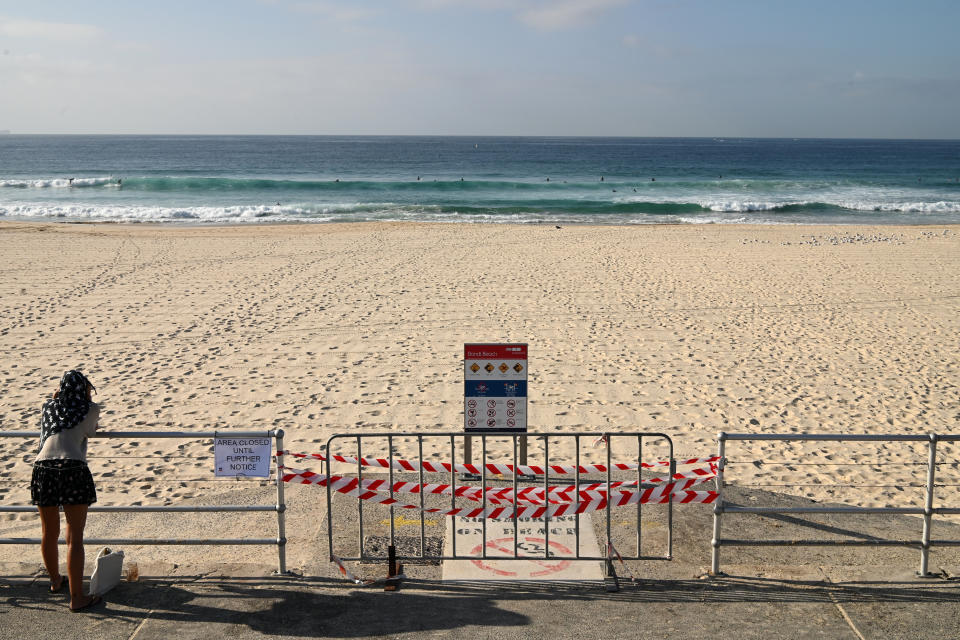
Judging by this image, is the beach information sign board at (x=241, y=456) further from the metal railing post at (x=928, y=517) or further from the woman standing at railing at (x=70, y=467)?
the metal railing post at (x=928, y=517)

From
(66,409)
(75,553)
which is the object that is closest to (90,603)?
(75,553)

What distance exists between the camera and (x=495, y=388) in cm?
670

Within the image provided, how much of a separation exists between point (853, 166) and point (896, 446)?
305 feet

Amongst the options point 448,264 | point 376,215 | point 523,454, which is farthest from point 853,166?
point 523,454

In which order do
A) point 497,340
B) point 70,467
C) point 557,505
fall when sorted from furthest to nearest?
1. point 497,340
2. point 557,505
3. point 70,467

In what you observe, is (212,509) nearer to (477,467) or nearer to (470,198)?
(477,467)

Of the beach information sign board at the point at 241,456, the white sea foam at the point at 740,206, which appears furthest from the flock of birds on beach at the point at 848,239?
A: the beach information sign board at the point at 241,456

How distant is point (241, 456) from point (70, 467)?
107 cm

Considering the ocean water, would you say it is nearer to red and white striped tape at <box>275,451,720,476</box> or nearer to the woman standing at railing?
red and white striped tape at <box>275,451,720,476</box>

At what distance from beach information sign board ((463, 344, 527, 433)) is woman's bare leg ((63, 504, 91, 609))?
2.95 meters

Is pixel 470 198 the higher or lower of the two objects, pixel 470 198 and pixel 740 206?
the higher

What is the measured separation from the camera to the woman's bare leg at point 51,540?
16.8ft

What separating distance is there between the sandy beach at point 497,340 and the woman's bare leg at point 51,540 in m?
2.01

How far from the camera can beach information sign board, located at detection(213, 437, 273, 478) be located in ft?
18.0
